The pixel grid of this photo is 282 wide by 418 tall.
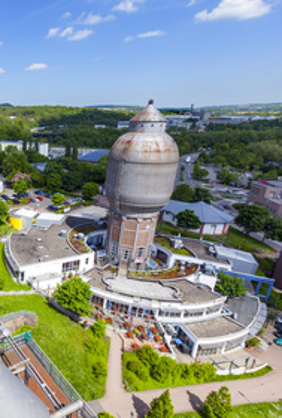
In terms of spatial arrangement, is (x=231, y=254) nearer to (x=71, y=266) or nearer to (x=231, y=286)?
(x=231, y=286)

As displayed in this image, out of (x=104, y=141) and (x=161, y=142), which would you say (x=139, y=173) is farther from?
(x=104, y=141)

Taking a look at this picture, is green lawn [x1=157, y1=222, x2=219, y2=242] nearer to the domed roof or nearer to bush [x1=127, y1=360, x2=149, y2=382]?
the domed roof

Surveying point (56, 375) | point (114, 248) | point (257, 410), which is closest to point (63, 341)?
point (114, 248)

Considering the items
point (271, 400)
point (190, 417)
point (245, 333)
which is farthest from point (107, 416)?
point (245, 333)

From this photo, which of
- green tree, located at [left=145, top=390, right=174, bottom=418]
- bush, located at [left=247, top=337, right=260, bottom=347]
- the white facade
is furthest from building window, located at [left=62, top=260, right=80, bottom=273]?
the white facade

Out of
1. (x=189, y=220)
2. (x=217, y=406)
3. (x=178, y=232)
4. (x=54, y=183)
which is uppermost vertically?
(x=54, y=183)

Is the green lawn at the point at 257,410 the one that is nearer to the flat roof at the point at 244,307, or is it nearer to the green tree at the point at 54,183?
the flat roof at the point at 244,307
